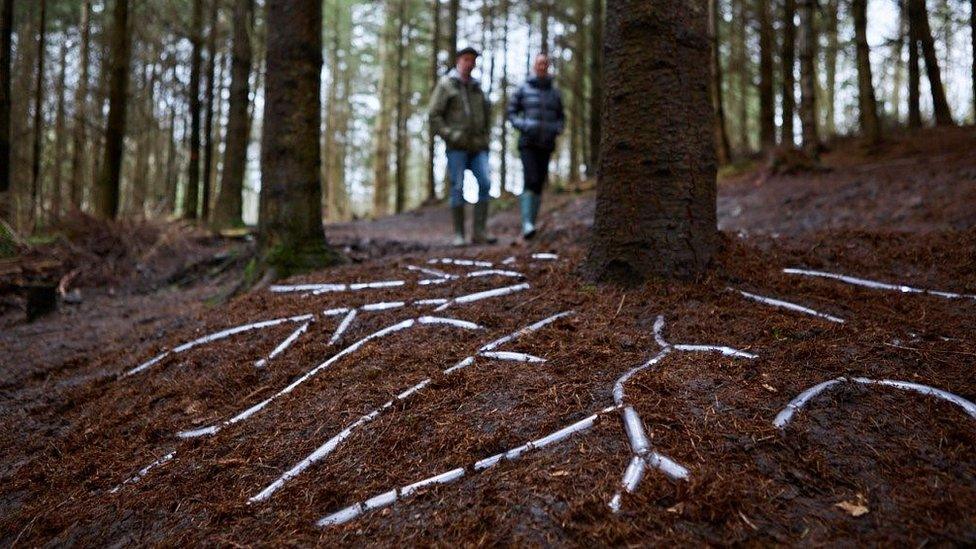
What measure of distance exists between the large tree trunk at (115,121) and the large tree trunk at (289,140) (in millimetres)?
6515

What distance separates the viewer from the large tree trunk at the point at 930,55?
11.4m

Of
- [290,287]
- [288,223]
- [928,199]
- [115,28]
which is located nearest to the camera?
[290,287]

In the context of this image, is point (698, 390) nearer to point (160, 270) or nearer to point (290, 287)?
point (290, 287)

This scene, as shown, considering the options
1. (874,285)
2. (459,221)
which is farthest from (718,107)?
(874,285)

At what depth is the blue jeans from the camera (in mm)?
6805

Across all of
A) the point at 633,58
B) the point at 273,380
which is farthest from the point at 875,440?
the point at 273,380

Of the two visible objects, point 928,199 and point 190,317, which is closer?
point 190,317

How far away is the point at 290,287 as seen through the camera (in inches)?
184

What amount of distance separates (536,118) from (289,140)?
2.74 meters

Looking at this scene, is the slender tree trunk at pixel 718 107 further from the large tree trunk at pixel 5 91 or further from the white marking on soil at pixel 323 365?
the large tree trunk at pixel 5 91

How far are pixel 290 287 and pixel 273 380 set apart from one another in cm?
175

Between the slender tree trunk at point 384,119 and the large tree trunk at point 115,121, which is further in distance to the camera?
the slender tree trunk at point 384,119

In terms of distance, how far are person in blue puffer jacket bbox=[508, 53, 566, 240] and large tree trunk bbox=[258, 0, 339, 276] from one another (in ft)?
7.60

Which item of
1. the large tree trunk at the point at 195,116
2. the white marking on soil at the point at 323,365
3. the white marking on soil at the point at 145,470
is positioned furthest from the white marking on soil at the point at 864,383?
the large tree trunk at the point at 195,116
